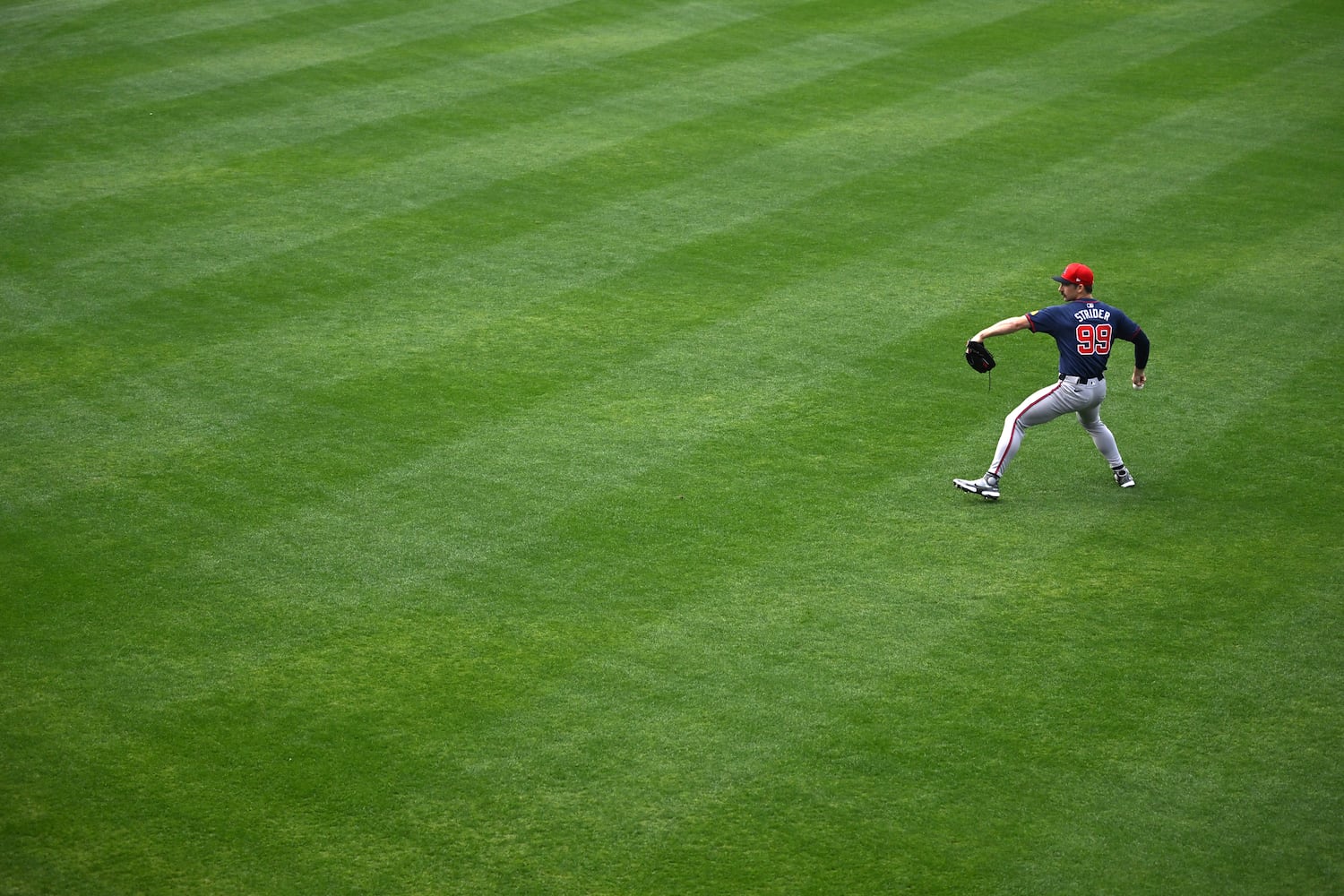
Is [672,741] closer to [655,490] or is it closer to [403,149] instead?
[655,490]

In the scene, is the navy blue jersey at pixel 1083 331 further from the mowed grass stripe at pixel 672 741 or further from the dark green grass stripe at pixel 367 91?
the dark green grass stripe at pixel 367 91

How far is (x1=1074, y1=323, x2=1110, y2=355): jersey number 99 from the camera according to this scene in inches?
343

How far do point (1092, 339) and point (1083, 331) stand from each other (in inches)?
3.1

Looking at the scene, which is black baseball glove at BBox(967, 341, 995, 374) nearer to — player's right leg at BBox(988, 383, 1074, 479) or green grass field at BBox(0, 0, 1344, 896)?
player's right leg at BBox(988, 383, 1074, 479)

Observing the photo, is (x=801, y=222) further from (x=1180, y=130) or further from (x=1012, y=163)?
(x=1180, y=130)

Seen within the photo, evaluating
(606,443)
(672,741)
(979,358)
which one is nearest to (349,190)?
(606,443)

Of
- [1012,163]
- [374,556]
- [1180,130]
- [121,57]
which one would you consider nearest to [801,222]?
[1012,163]

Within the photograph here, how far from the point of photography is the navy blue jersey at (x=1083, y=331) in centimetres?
871

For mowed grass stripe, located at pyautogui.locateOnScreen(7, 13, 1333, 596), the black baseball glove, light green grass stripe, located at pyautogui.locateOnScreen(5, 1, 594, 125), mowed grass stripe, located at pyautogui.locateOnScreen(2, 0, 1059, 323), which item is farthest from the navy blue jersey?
light green grass stripe, located at pyautogui.locateOnScreen(5, 1, 594, 125)

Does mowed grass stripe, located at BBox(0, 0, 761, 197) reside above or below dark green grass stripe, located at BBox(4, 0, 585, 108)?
below

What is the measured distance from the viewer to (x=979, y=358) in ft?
30.2

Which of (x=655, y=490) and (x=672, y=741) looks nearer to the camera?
(x=672, y=741)

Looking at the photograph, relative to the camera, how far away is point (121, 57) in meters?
18.4

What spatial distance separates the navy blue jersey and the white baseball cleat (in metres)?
0.92
